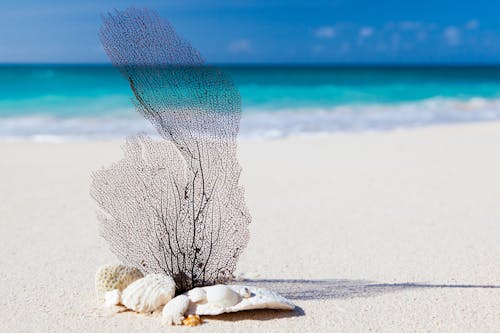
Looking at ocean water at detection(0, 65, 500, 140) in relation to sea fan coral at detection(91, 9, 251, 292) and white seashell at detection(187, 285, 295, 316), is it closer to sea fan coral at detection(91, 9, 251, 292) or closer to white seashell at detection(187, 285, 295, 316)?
sea fan coral at detection(91, 9, 251, 292)

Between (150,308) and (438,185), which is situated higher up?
(438,185)

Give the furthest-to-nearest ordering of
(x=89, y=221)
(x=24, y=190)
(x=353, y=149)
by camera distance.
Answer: (x=353, y=149) < (x=24, y=190) < (x=89, y=221)

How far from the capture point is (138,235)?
15.8 feet

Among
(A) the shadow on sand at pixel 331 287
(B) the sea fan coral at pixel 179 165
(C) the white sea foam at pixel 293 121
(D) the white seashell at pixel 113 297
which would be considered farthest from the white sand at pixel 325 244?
(C) the white sea foam at pixel 293 121

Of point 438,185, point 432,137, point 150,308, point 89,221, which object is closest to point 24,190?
point 89,221

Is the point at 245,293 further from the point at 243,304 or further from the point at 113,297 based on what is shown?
the point at 113,297

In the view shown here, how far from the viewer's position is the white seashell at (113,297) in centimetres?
445

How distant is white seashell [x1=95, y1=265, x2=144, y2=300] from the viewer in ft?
14.9

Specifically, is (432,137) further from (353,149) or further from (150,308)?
(150,308)

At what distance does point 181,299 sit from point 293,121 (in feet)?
51.4

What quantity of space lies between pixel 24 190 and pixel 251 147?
548cm

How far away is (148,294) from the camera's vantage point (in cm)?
433

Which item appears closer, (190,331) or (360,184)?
(190,331)

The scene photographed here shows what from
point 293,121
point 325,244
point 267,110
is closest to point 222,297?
point 325,244
